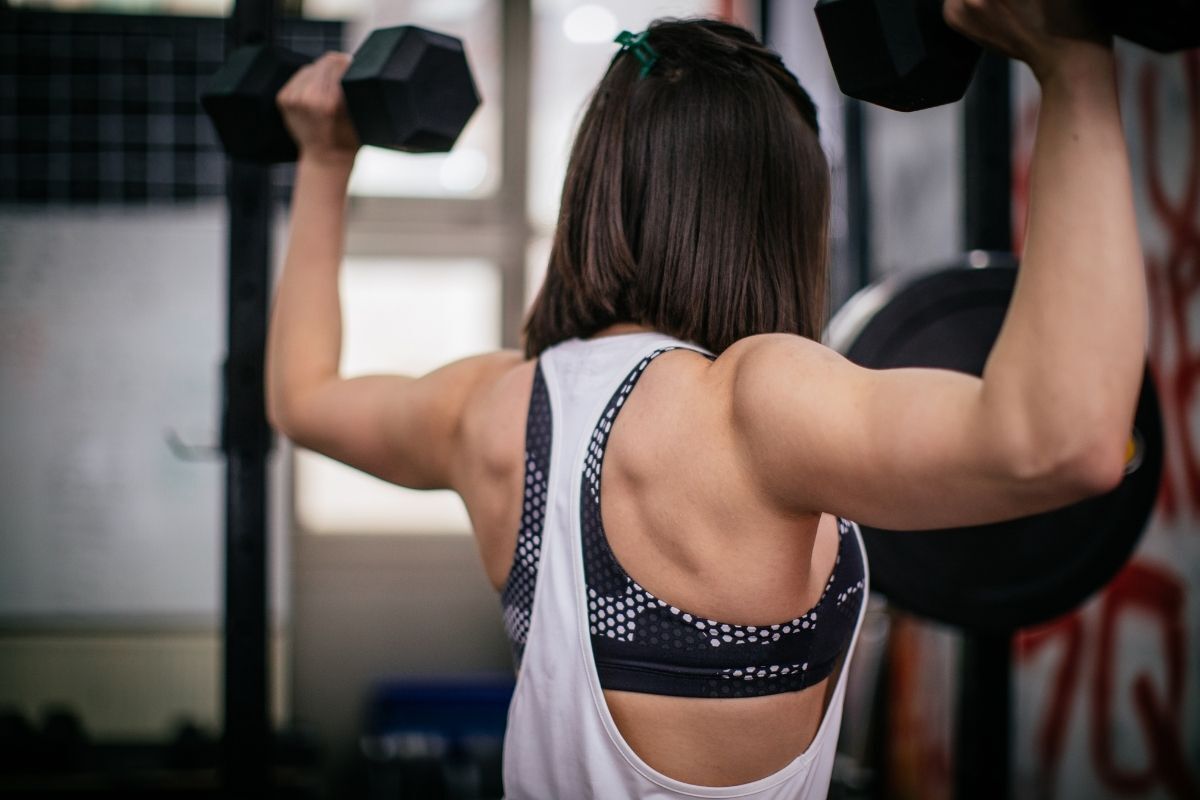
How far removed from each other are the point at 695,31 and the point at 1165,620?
193 centimetres

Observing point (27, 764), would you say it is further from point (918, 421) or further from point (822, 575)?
point (918, 421)

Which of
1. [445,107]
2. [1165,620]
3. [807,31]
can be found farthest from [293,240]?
[807,31]

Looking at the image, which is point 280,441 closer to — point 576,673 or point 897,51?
point 576,673

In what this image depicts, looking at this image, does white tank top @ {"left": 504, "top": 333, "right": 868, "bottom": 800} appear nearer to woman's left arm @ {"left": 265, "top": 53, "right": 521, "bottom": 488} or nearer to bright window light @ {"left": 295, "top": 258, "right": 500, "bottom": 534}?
woman's left arm @ {"left": 265, "top": 53, "right": 521, "bottom": 488}

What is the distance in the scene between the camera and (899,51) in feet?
2.04

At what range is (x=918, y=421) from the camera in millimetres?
514

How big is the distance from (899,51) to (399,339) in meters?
2.62

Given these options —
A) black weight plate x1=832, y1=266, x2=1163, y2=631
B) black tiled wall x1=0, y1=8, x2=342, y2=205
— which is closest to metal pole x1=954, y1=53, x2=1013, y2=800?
Result: black weight plate x1=832, y1=266, x2=1163, y2=631

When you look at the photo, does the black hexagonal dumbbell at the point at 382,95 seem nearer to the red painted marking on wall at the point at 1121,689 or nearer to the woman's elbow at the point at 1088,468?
the woman's elbow at the point at 1088,468

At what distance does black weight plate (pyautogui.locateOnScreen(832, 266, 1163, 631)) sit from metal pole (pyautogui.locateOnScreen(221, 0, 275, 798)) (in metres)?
0.82

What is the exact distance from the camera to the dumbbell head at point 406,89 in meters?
0.97

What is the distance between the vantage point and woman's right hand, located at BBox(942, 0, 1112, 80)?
49 cm

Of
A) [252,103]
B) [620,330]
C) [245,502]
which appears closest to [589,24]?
[252,103]

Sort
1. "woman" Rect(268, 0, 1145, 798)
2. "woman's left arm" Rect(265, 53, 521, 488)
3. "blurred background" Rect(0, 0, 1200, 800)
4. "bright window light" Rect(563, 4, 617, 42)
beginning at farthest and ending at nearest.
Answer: "bright window light" Rect(563, 4, 617, 42) → "blurred background" Rect(0, 0, 1200, 800) → "woman's left arm" Rect(265, 53, 521, 488) → "woman" Rect(268, 0, 1145, 798)
